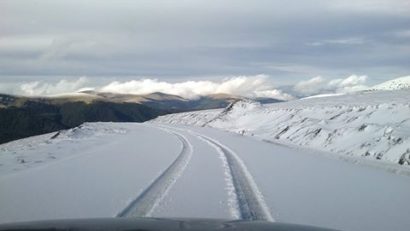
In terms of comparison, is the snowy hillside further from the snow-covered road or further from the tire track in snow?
the tire track in snow

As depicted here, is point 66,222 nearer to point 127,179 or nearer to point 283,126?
point 127,179

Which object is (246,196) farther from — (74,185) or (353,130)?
(353,130)

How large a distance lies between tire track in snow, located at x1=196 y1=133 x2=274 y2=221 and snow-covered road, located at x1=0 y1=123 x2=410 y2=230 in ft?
0.05

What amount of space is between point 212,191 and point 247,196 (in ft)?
3.08

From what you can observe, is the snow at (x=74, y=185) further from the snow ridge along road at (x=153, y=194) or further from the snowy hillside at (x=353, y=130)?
the snowy hillside at (x=353, y=130)

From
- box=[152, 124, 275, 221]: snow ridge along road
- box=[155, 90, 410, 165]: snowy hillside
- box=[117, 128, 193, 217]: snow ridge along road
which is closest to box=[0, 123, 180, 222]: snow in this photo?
box=[117, 128, 193, 217]: snow ridge along road

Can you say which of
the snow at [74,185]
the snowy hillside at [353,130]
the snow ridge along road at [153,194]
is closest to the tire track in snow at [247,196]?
the snow ridge along road at [153,194]

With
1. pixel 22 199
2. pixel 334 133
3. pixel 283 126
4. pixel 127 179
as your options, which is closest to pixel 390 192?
pixel 127 179

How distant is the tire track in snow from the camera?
357 inches

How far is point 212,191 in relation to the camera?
11836 mm

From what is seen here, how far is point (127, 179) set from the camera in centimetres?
1391

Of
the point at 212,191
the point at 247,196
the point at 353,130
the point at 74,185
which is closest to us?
the point at 247,196

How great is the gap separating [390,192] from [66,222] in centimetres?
918

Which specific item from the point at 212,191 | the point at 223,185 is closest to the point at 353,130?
the point at 223,185
